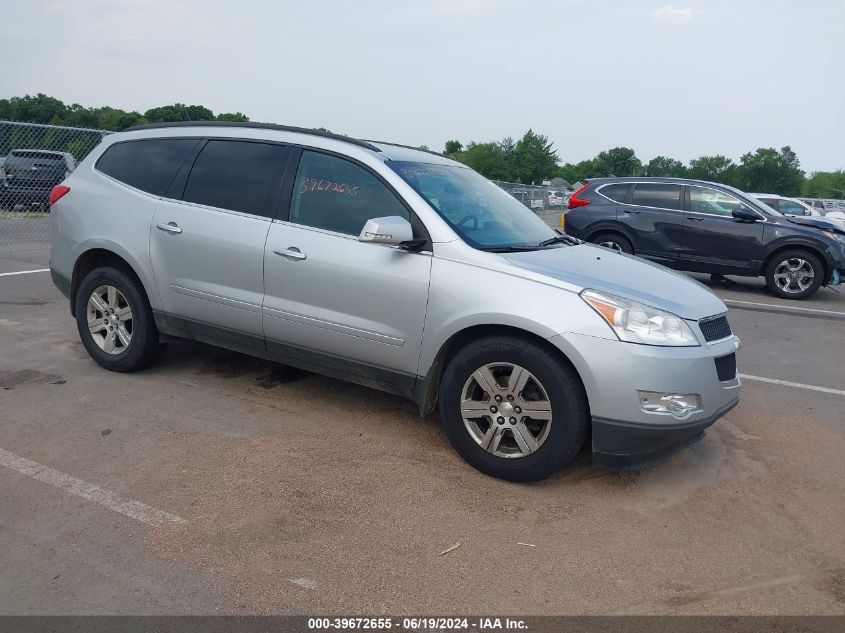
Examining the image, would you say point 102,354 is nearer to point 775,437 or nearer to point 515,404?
point 515,404

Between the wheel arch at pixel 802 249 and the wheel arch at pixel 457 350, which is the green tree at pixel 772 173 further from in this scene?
the wheel arch at pixel 457 350

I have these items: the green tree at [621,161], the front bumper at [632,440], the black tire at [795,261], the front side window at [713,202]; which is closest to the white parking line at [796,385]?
the front bumper at [632,440]

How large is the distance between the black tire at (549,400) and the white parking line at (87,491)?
1.51 meters

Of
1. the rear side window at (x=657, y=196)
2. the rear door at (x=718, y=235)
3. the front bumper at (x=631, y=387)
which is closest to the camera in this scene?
the front bumper at (x=631, y=387)

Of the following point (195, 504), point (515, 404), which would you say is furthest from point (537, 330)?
point (195, 504)

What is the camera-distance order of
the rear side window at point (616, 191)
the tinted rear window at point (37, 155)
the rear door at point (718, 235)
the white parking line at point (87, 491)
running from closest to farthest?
1. the white parking line at point (87, 491)
2. the rear door at point (718, 235)
3. the rear side window at point (616, 191)
4. the tinted rear window at point (37, 155)

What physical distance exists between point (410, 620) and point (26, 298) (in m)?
6.98

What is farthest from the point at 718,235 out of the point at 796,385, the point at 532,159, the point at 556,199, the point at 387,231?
the point at 532,159

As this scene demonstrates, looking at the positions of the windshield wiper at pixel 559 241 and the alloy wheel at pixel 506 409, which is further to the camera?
the windshield wiper at pixel 559 241

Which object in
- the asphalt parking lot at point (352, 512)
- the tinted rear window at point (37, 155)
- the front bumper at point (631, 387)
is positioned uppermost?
the tinted rear window at point (37, 155)

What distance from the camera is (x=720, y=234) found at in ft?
37.6

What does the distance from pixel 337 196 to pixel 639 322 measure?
6.50 ft

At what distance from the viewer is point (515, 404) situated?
3.84 meters

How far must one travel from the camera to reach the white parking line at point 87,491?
339 centimetres
